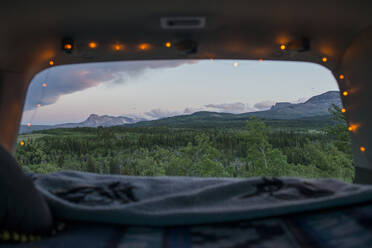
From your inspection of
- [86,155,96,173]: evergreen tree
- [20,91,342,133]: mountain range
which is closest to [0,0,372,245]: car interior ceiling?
[20,91,342,133]: mountain range

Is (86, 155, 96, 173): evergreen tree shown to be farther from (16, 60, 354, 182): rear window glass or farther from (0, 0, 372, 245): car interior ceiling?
(0, 0, 372, 245): car interior ceiling

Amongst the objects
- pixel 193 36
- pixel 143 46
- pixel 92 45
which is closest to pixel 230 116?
pixel 193 36

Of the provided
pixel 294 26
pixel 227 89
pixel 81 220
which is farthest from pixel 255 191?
pixel 227 89

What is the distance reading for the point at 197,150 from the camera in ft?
7.13

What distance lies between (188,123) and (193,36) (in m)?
0.95

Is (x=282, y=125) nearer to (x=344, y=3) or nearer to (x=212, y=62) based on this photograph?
(x=212, y=62)

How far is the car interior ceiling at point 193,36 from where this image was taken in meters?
1.26

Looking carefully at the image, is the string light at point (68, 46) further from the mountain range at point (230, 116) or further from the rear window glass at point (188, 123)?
the mountain range at point (230, 116)

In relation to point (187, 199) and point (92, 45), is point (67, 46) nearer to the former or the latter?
point (92, 45)

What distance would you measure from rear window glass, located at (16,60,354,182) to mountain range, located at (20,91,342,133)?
11 mm

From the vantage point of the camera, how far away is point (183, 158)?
215cm

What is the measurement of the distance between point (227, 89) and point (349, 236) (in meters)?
1.66

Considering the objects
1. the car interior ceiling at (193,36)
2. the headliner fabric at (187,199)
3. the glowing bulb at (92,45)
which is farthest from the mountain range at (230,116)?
the headliner fabric at (187,199)

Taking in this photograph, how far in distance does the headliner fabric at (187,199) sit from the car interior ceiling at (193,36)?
3.49ft
